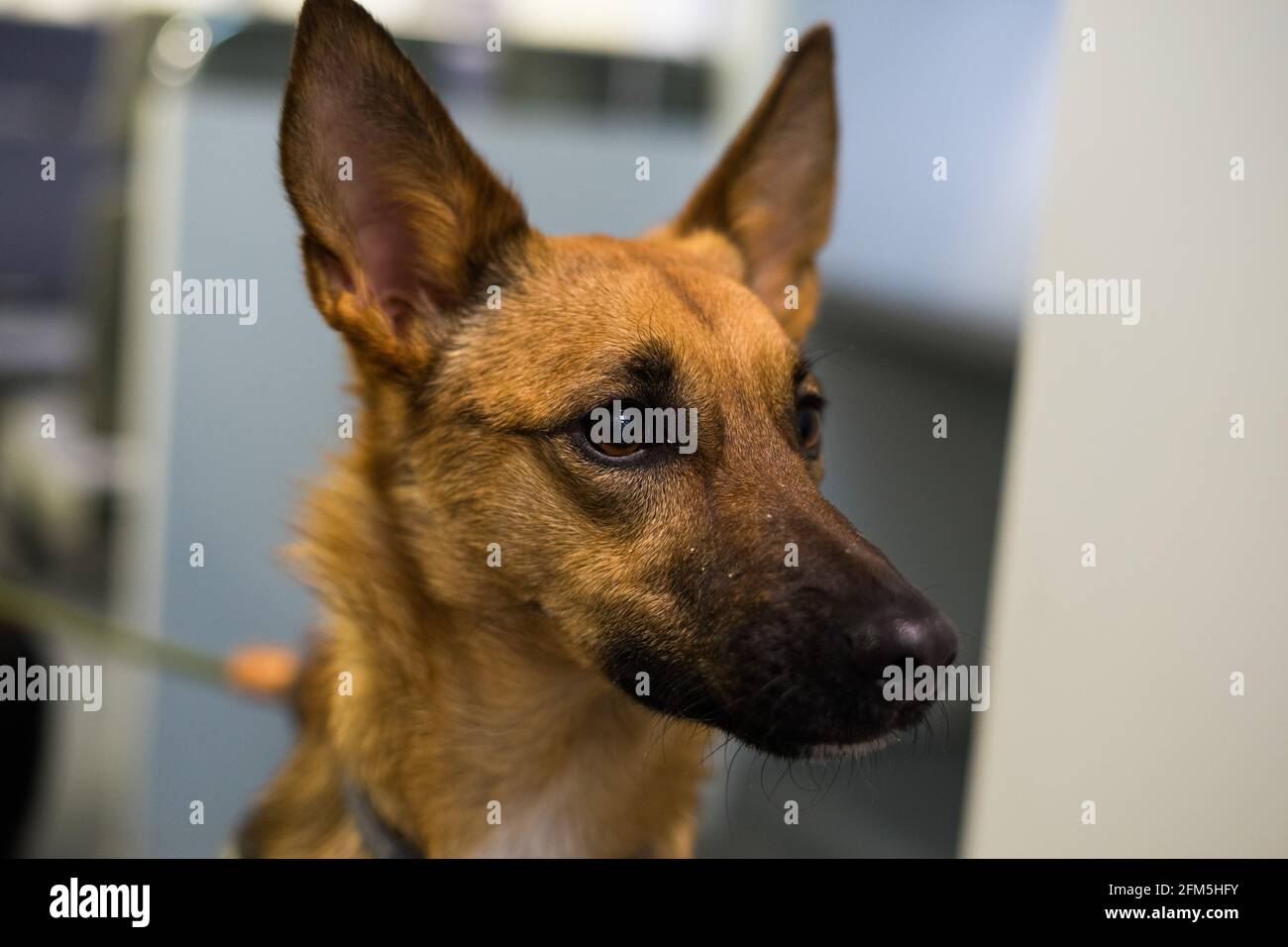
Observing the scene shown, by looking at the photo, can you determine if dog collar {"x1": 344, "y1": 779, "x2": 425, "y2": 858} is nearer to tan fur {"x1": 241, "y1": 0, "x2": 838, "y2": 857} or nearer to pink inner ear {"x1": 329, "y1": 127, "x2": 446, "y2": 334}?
tan fur {"x1": 241, "y1": 0, "x2": 838, "y2": 857}

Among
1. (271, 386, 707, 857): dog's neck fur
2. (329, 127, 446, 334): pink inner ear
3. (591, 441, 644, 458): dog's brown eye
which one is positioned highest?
(329, 127, 446, 334): pink inner ear

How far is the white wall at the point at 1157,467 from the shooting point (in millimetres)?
1358

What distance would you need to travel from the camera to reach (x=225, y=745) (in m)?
3.26

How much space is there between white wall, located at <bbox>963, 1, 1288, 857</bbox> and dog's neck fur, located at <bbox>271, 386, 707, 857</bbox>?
532 millimetres

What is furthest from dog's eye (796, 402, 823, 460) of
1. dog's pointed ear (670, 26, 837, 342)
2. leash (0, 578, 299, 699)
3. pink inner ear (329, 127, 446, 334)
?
leash (0, 578, 299, 699)

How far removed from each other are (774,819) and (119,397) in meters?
2.30

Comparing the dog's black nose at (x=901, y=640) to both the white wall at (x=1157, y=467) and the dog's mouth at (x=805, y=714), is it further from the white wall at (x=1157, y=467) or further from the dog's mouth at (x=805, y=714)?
the white wall at (x=1157, y=467)

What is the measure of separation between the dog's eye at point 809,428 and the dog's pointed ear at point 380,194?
1.58 feet

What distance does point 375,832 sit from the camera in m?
1.50

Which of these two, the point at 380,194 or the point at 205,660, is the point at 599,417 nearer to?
Answer: the point at 380,194

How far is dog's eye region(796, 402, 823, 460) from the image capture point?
153cm

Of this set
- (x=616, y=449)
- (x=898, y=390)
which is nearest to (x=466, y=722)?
(x=616, y=449)

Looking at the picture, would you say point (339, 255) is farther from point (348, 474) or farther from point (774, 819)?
point (774, 819)

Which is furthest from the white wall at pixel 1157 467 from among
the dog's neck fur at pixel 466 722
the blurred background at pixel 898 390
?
the dog's neck fur at pixel 466 722
